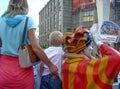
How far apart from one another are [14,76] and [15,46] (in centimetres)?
29

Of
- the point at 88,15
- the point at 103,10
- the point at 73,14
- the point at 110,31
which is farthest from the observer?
the point at 73,14

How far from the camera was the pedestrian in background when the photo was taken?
2852 millimetres

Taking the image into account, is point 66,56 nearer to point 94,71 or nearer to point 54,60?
point 54,60

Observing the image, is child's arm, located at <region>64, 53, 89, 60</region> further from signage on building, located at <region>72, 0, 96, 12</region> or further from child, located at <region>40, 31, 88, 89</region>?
signage on building, located at <region>72, 0, 96, 12</region>

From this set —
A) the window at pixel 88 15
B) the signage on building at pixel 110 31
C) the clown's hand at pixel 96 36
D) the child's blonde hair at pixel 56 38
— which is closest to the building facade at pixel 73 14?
the window at pixel 88 15

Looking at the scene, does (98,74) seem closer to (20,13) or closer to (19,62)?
(19,62)

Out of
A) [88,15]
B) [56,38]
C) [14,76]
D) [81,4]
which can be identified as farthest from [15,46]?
[81,4]

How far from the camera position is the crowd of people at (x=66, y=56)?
2869 mm

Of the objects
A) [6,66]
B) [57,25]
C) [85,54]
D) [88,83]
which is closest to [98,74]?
[88,83]

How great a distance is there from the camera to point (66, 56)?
3.39 metres

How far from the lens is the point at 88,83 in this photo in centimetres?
Answer: 306

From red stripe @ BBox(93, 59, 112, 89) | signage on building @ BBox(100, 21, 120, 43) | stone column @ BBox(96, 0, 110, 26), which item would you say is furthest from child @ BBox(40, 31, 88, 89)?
stone column @ BBox(96, 0, 110, 26)

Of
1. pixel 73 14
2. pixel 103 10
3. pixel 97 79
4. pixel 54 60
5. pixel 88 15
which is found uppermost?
pixel 73 14

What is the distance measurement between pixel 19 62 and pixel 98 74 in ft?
2.55
